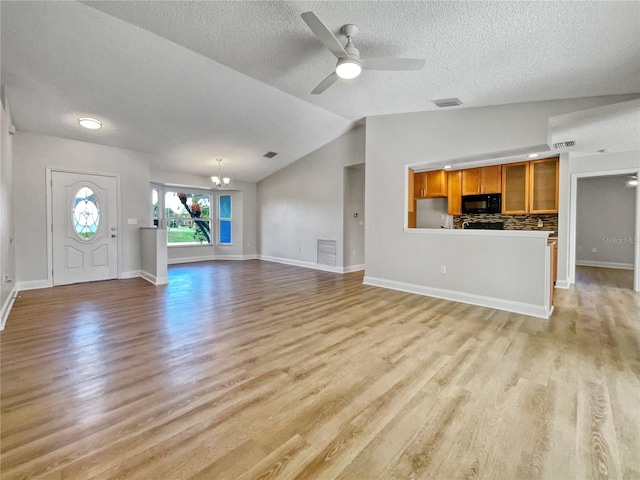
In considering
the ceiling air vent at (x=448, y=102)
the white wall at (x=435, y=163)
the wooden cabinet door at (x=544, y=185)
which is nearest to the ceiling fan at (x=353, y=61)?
the ceiling air vent at (x=448, y=102)

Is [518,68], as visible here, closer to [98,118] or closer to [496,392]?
[496,392]

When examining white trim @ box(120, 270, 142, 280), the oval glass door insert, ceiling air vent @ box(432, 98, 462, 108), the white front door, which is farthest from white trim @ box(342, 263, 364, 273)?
the oval glass door insert

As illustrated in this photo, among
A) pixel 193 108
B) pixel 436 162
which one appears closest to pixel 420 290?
pixel 436 162

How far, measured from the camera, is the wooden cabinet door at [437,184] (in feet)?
21.0

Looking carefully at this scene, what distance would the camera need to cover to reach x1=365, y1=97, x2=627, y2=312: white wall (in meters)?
3.65

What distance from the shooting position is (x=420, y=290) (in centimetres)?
460

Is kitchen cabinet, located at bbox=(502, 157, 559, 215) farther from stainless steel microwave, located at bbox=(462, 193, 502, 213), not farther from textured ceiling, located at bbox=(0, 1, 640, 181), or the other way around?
textured ceiling, located at bbox=(0, 1, 640, 181)

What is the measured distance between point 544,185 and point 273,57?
5.16 m

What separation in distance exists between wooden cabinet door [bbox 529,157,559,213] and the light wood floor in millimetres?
2345

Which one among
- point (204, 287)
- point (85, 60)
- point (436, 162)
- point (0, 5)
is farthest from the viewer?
point (204, 287)

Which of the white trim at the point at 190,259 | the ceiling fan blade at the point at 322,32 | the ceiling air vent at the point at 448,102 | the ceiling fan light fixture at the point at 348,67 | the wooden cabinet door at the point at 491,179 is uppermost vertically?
the ceiling air vent at the point at 448,102

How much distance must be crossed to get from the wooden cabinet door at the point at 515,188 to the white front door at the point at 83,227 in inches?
304

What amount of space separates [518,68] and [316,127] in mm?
3729

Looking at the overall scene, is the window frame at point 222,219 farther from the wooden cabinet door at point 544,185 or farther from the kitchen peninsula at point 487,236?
the wooden cabinet door at point 544,185
